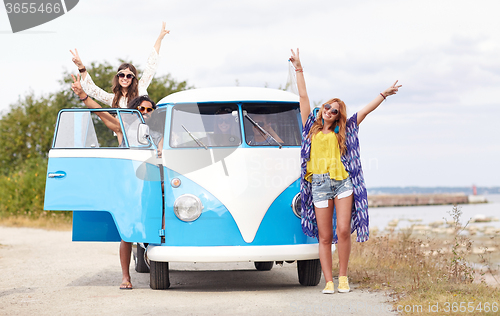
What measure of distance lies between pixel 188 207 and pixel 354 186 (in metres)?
1.81

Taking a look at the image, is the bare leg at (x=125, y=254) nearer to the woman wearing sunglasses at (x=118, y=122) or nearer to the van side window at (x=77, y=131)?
the woman wearing sunglasses at (x=118, y=122)

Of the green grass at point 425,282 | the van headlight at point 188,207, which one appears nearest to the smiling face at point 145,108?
the van headlight at point 188,207

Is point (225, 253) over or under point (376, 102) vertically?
under

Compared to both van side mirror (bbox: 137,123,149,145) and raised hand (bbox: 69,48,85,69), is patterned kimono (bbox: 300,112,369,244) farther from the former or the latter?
raised hand (bbox: 69,48,85,69)

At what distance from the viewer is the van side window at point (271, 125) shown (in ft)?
22.5

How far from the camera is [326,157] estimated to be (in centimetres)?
630

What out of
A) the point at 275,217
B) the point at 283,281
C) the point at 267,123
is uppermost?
the point at 267,123

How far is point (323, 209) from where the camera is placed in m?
6.29

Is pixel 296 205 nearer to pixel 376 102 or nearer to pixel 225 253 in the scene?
pixel 225 253

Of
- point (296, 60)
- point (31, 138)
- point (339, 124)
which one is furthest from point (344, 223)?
point (31, 138)

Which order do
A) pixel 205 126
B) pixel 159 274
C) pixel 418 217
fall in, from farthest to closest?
pixel 418 217
pixel 205 126
pixel 159 274

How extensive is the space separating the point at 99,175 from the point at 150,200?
Result: 632 millimetres

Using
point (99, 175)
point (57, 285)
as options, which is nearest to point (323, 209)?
point (99, 175)

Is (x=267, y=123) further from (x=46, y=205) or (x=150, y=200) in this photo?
(x=46, y=205)
